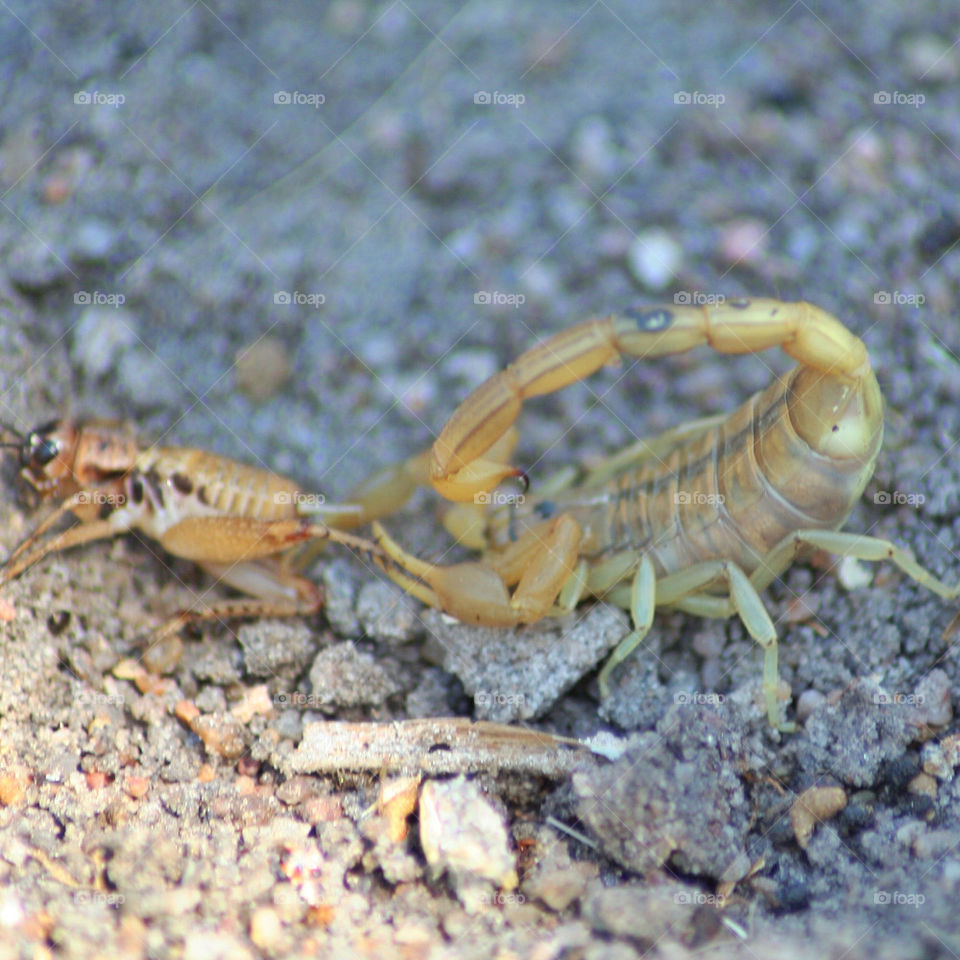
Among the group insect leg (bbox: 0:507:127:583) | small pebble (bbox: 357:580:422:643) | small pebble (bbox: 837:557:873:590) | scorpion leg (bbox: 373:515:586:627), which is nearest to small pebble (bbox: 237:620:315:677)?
small pebble (bbox: 357:580:422:643)

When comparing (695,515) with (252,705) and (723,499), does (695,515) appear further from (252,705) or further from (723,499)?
(252,705)

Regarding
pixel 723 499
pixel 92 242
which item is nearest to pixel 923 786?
pixel 723 499

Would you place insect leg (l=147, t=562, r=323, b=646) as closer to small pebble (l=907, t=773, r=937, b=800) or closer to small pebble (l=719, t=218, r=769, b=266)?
small pebble (l=907, t=773, r=937, b=800)

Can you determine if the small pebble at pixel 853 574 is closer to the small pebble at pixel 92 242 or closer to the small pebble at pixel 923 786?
the small pebble at pixel 923 786

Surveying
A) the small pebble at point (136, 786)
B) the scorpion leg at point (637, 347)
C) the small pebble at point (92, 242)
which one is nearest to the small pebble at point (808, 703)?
the scorpion leg at point (637, 347)

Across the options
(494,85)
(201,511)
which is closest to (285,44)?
(494,85)
